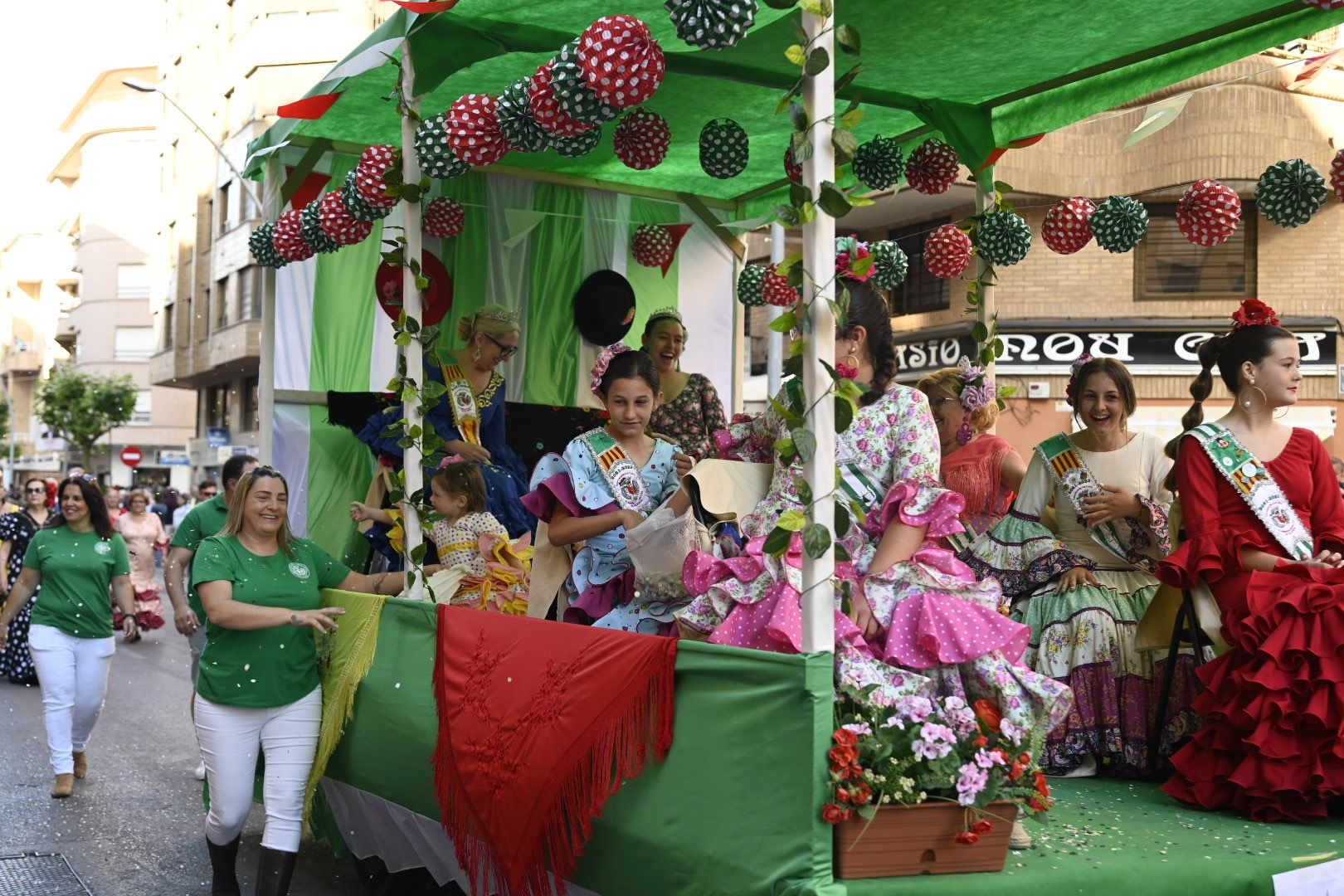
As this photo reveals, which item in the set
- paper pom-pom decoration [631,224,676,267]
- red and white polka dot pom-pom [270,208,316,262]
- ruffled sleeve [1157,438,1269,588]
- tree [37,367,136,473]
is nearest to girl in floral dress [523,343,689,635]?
ruffled sleeve [1157,438,1269,588]

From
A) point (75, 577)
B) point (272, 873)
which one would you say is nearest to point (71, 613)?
point (75, 577)

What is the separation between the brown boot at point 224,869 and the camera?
233 inches

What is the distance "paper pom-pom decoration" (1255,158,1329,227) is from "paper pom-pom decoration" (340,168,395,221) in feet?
13.5

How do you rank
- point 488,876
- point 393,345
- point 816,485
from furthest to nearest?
point 393,345
point 488,876
point 816,485

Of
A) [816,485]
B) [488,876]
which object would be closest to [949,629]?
[816,485]

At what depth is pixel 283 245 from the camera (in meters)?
7.48

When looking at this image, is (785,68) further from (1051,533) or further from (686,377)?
(1051,533)

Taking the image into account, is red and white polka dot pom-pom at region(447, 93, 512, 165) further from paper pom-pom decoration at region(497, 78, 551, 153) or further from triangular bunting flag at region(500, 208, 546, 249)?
triangular bunting flag at region(500, 208, 546, 249)

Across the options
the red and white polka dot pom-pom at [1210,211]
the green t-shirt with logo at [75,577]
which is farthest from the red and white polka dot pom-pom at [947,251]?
the green t-shirt with logo at [75,577]

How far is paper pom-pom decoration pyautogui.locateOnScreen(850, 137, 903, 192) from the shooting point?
24.7 feet

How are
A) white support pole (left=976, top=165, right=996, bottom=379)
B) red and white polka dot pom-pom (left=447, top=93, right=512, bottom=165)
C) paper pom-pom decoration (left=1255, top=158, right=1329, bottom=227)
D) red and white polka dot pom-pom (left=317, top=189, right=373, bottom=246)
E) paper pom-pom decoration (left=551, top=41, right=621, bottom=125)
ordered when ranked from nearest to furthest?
paper pom-pom decoration (left=551, top=41, right=621, bottom=125), red and white polka dot pom-pom (left=447, top=93, right=512, bottom=165), paper pom-pom decoration (left=1255, top=158, right=1329, bottom=227), red and white polka dot pom-pom (left=317, top=189, right=373, bottom=246), white support pole (left=976, top=165, right=996, bottom=379)

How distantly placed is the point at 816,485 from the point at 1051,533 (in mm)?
2959

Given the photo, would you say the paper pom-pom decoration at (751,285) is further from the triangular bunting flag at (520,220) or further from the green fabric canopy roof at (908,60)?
the triangular bunting flag at (520,220)

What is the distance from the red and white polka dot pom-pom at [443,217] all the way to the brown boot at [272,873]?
4.31 metres
